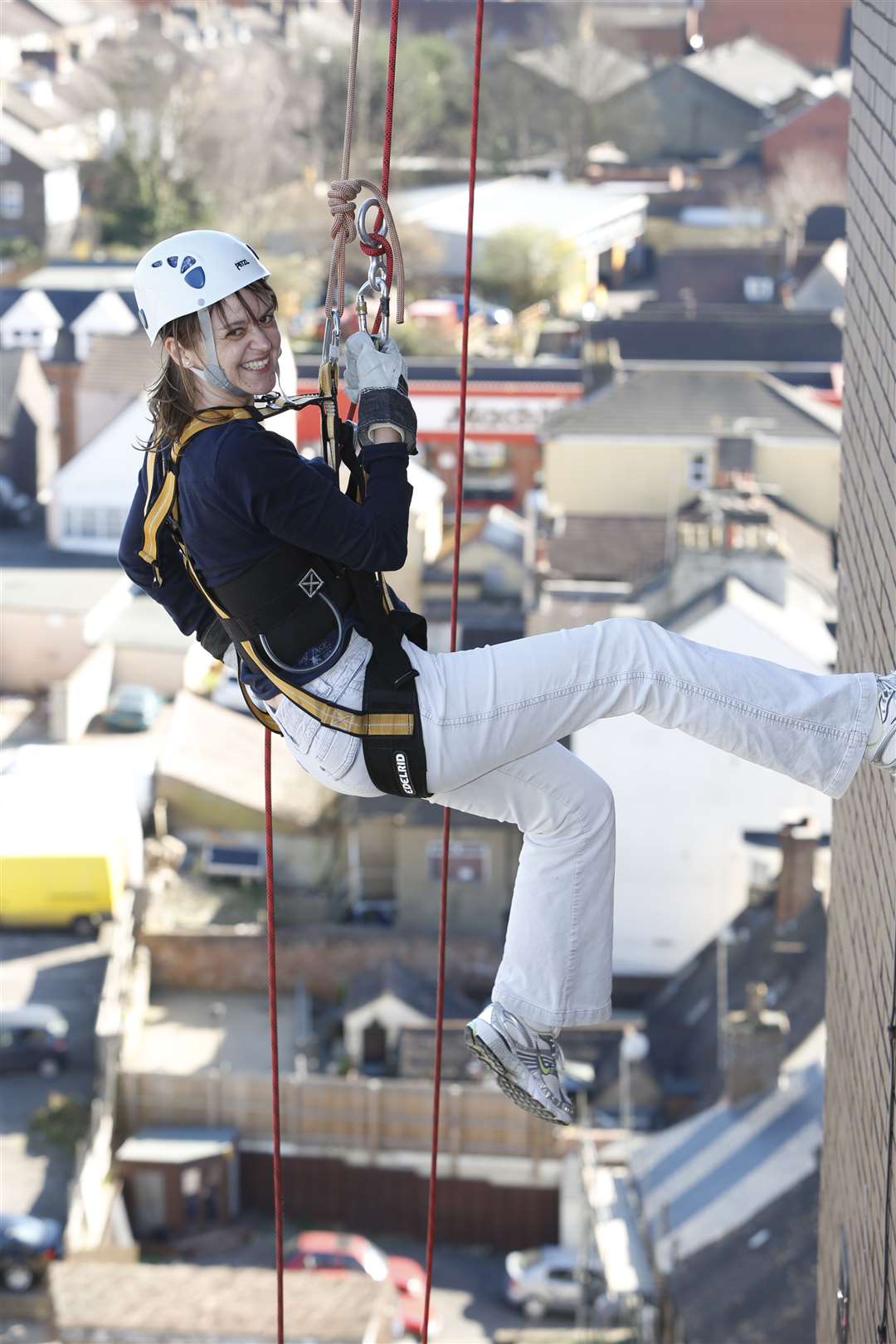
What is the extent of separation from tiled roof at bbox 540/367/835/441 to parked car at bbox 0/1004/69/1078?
12.4m

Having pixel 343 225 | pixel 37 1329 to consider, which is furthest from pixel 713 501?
pixel 343 225

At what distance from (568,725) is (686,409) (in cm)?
2576

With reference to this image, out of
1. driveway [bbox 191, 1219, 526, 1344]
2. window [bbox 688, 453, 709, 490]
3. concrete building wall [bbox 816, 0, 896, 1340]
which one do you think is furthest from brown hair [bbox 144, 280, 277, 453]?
window [bbox 688, 453, 709, 490]

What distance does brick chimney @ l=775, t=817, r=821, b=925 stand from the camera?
62.6ft

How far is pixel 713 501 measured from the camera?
23.3 meters

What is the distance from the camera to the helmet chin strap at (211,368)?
4.17 metres

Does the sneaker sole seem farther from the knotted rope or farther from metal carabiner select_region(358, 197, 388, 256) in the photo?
metal carabiner select_region(358, 197, 388, 256)

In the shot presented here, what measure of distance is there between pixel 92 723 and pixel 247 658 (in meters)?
22.1

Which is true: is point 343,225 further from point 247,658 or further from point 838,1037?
point 838,1037

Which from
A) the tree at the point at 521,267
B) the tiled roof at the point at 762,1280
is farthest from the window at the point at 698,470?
the tree at the point at 521,267

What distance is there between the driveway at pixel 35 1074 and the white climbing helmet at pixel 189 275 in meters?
14.9

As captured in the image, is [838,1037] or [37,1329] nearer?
[838,1037]

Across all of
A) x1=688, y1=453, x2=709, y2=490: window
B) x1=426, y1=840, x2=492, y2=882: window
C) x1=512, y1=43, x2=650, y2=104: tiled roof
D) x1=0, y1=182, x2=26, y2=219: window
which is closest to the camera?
x1=426, y1=840, x2=492, y2=882: window

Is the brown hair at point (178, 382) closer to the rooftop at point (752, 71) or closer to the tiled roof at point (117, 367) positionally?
the tiled roof at point (117, 367)
